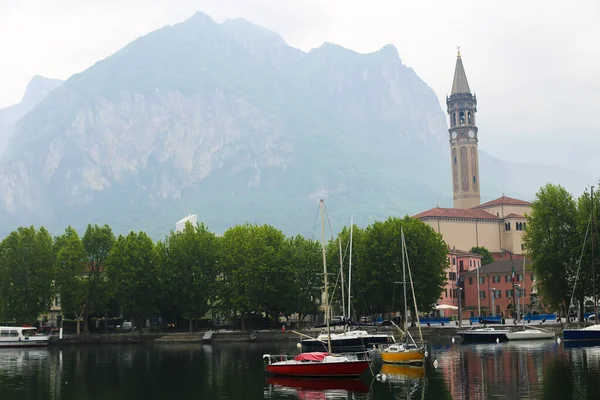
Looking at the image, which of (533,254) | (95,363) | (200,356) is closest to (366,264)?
(533,254)

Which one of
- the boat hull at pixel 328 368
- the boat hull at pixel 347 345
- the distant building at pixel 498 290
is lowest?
the boat hull at pixel 328 368

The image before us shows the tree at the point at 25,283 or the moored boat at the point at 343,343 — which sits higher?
the tree at the point at 25,283

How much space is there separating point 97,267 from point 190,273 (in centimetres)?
1735

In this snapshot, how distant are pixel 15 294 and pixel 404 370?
81706mm

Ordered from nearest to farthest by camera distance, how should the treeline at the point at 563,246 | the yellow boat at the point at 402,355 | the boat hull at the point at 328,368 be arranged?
the boat hull at the point at 328,368 → the yellow boat at the point at 402,355 → the treeline at the point at 563,246

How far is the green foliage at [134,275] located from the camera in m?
126

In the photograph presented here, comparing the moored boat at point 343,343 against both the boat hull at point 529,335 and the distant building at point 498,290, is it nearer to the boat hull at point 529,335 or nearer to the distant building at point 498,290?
the boat hull at point 529,335

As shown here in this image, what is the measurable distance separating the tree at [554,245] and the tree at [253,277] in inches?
1520

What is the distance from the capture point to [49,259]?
13000 cm

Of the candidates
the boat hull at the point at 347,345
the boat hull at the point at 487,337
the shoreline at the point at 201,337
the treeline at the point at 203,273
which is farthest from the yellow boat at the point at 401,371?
the treeline at the point at 203,273

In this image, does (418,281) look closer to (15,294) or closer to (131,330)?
(131,330)

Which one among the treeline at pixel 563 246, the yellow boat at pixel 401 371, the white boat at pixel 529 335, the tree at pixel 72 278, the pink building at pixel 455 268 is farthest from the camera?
the pink building at pixel 455 268

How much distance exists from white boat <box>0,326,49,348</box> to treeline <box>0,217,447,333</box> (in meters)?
6.92

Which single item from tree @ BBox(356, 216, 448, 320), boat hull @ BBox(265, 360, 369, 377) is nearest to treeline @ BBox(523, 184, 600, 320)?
tree @ BBox(356, 216, 448, 320)
